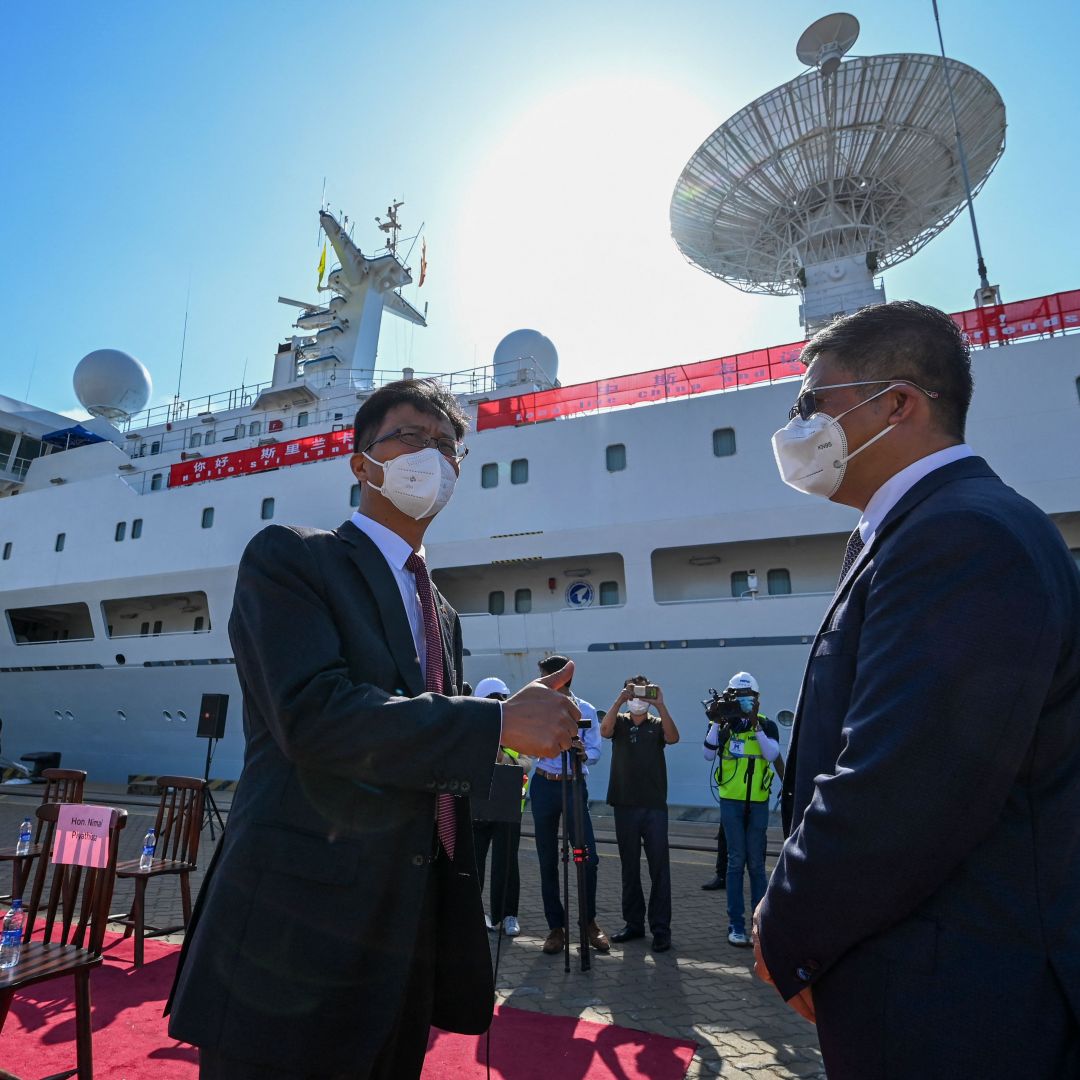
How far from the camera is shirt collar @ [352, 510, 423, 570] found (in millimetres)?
1788

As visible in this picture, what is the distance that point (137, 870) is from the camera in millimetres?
4613

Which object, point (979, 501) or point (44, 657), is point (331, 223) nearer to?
point (44, 657)

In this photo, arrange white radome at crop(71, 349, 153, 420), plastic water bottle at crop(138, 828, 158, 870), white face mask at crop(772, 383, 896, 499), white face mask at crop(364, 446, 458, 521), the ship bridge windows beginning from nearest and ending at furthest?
white face mask at crop(772, 383, 896, 499) → white face mask at crop(364, 446, 458, 521) → plastic water bottle at crop(138, 828, 158, 870) → the ship bridge windows → white radome at crop(71, 349, 153, 420)

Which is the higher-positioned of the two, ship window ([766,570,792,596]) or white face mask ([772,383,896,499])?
ship window ([766,570,792,596])

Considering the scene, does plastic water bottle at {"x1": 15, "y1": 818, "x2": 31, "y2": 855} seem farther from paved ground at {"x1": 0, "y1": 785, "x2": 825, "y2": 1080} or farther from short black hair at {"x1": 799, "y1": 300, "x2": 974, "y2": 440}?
short black hair at {"x1": 799, "y1": 300, "x2": 974, "y2": 440}

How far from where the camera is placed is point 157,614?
1544 centimetres

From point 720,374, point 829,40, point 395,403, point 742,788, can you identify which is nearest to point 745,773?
point 742,788

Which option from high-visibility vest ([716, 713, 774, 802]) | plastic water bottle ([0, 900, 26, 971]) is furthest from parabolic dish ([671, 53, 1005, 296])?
plastic water bottle ([0, 900, 26, 971])

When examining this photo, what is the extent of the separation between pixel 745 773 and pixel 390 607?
4.32 metres

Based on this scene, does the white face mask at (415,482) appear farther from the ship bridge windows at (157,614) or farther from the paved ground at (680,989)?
the ship bridge windows at (157,614)

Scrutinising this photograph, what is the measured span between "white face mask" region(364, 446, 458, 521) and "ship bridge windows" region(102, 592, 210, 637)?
45.8 feet

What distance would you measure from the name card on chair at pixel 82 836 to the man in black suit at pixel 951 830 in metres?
3.11

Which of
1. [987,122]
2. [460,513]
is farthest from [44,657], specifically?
[987,122]

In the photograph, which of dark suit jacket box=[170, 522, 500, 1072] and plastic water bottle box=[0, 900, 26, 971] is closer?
dark suit jacket box=[170, 522, 500, 1072]
